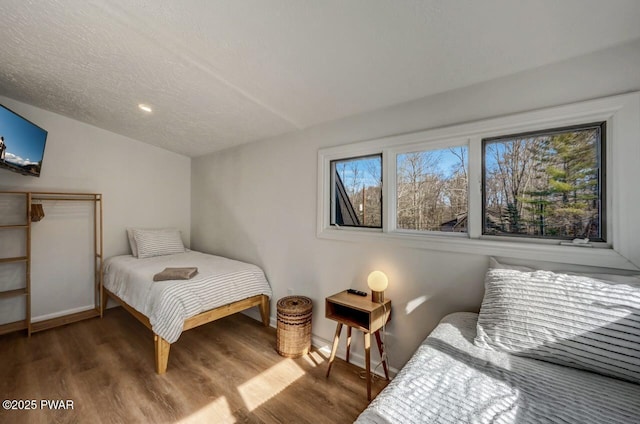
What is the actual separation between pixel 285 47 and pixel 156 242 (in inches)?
125

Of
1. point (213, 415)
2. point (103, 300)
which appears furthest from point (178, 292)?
point (103, 300)

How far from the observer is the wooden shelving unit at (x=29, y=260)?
2.72 meters

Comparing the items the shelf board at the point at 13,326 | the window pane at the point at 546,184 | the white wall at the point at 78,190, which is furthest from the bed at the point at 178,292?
the window pane at the point at 546,184

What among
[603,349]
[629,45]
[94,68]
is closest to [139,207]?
[94,68]

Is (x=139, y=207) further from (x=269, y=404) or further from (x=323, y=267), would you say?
(x=269, y=404)

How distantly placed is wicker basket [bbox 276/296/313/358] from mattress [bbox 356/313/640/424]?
134cm

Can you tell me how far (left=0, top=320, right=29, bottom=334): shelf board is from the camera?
2.71 metres

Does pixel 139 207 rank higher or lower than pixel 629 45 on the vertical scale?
lower

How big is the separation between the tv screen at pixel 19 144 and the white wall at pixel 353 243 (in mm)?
1791

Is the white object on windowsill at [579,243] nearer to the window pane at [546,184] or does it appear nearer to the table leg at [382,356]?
the window pane at [546,184]

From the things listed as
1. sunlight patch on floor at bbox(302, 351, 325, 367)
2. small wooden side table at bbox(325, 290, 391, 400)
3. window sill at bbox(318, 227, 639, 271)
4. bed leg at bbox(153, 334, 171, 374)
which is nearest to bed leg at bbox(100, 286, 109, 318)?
bed leg at bbox(153, 334, 171, 374)

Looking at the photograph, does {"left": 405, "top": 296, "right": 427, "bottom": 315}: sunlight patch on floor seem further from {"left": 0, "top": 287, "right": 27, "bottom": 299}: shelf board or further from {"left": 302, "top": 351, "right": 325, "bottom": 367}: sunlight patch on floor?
{"left": 0, "top": 287, "right": 27, "bottom": 299}: shelf board

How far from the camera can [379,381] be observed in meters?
2.03

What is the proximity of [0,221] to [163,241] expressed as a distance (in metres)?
1.55
